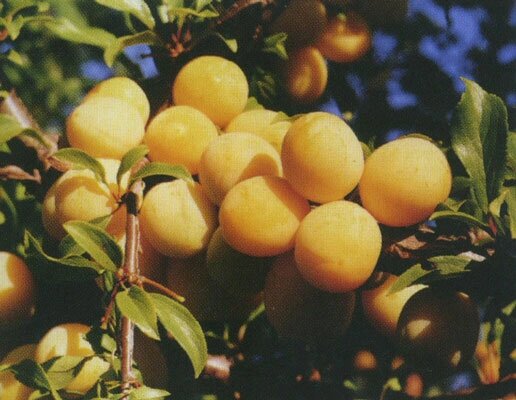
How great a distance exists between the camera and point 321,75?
132cm

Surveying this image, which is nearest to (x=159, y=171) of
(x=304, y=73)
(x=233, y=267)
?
(x=233, y=267)

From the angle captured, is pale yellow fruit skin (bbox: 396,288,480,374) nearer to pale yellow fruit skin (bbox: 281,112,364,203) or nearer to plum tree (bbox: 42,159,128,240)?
pale yellow fruit skin (bbox: 281,112,364,203)

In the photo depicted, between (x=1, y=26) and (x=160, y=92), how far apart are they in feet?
1.03

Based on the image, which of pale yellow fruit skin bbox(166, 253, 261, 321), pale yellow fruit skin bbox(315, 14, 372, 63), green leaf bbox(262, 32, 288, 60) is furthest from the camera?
pale yellow fruit skin bbox(315, 14, 372, 63)

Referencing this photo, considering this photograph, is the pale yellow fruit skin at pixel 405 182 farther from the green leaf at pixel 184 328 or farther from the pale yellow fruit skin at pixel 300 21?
the pale yellow fruit skin at pixel 300 21

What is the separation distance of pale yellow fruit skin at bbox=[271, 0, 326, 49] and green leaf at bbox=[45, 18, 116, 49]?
34cm

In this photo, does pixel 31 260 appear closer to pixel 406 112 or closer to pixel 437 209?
pixel 437 209

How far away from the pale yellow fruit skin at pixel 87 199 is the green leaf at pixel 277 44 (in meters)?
0.44

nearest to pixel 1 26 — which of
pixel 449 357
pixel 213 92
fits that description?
pixel 213 92

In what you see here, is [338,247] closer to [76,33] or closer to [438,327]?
[438,327]

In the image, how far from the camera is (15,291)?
103 cm

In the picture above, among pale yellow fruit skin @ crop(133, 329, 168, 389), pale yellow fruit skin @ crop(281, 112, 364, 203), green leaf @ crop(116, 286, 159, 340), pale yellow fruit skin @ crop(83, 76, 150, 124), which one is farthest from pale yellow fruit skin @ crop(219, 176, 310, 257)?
pale yellow fruit skin @ crop(83, 76, 150, 124)

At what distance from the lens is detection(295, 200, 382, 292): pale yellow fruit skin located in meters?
0.76

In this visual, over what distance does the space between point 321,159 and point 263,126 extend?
0.26m
